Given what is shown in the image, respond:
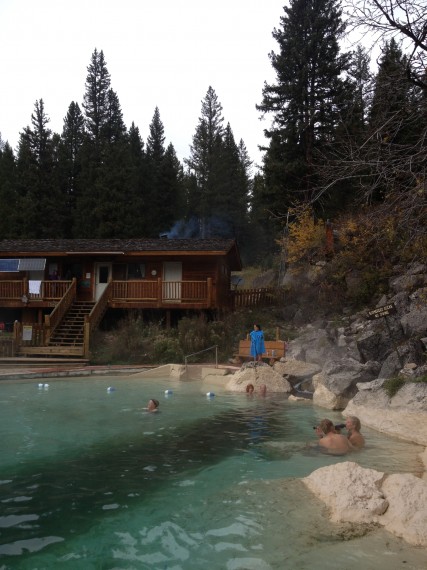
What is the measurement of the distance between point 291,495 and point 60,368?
13069mm

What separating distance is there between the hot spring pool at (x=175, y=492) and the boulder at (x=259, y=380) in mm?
2492

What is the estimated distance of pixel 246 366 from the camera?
15.9 m

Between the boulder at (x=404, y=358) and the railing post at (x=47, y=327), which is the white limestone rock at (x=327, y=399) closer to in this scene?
the boulder at (x=404, y=358)

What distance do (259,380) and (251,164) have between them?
5583 centimetres

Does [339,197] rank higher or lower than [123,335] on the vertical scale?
higher

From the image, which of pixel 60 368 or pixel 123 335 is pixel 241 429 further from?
pixel 123 335

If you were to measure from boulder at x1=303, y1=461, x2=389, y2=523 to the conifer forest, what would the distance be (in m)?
3.26

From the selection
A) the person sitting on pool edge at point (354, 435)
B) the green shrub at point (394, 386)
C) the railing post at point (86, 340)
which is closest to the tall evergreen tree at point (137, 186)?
the railing post at point (86, 340)

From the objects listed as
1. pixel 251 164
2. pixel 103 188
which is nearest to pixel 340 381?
pixel 103 188

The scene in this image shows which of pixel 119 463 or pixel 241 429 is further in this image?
pixel 241 429

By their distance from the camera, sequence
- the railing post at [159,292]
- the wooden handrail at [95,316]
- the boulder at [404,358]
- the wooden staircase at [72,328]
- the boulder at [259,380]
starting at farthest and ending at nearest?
the railing post at [159,292]
the wooden staircase at [72,328]
the wooden handrail at [95,316]
the boulder at [259,380]
the boulder at [404,358]

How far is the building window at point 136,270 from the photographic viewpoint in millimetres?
26172

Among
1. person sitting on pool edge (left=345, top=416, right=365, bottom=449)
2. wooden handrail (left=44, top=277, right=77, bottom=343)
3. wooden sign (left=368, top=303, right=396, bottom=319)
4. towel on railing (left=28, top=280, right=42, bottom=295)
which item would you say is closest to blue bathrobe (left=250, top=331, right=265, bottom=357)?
wooden sign (left=368, top=303, right=396, bottom=319)

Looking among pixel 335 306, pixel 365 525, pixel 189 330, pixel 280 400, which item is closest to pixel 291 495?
pixel 365 525
